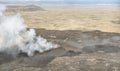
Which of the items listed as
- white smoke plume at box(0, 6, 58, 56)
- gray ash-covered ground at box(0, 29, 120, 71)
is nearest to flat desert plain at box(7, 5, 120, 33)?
gray ash-covered ground at box(0, 29, 120, 71)

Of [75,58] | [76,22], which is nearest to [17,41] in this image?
[75,58]

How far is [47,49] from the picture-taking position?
69.3 feet

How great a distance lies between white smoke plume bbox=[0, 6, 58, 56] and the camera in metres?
20.4

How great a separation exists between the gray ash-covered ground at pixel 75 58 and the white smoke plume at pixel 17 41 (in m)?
0.57

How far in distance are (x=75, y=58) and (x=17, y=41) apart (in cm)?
487

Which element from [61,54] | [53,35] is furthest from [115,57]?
[53,35]

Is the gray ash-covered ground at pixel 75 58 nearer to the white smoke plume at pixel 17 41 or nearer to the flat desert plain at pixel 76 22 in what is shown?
the white smoke plume at pixel 17 41

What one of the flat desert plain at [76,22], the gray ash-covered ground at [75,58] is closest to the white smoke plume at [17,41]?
the gray ash-covered ground at [75,58]

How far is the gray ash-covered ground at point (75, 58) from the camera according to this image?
55.2 feet

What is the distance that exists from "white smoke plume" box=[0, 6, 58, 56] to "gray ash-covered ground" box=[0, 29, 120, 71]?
0.57 m

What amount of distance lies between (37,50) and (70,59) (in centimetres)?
333

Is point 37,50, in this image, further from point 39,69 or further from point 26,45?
point 39,69

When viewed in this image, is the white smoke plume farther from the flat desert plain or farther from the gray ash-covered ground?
the flat desert plain

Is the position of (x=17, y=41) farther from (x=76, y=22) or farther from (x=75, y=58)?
(x=76, y=22)
